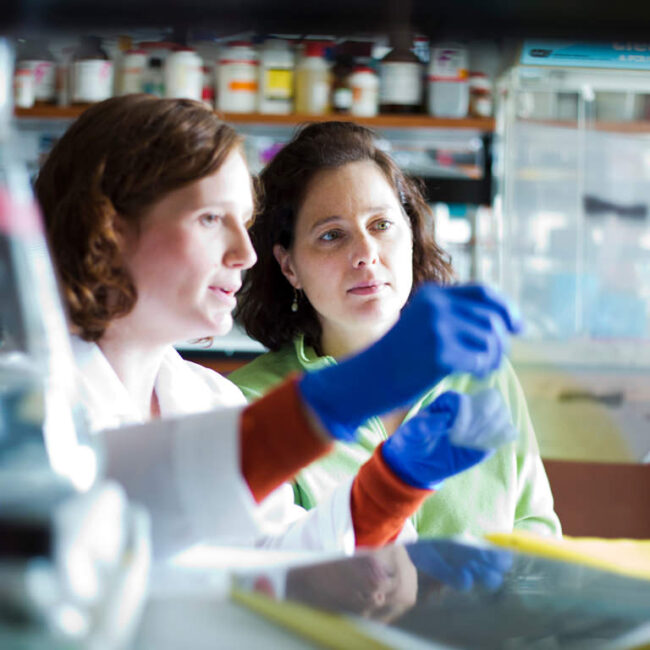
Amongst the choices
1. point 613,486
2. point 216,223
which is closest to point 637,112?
point 613,486

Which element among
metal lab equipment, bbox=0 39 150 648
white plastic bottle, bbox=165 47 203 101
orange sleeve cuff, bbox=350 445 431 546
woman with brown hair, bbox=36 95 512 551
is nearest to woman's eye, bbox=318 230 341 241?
woman with brown hair, bbox=36 95 512 551

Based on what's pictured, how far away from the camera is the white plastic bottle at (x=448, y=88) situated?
269 centimetres

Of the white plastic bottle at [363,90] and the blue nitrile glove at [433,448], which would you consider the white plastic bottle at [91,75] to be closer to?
the white plastic bottle at [363,90]

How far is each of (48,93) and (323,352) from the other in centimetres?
171

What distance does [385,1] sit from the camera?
0.44 meters

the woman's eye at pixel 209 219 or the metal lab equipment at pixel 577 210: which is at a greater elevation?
the woman's eye at pixel 209 219

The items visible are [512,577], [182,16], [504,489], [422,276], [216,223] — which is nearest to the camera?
[182,16]

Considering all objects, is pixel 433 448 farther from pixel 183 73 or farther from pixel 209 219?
pixel 183 73

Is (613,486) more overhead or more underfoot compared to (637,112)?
more underfoot

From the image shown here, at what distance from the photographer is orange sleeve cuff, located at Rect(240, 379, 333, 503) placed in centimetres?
55

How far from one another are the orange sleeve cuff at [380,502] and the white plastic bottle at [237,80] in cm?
198

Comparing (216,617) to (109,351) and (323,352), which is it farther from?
(323,352)

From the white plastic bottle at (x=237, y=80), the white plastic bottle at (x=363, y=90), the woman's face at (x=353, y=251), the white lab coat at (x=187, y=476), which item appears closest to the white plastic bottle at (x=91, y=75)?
the white plastic bottle at (x=237, y=80)

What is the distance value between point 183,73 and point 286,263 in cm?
128
